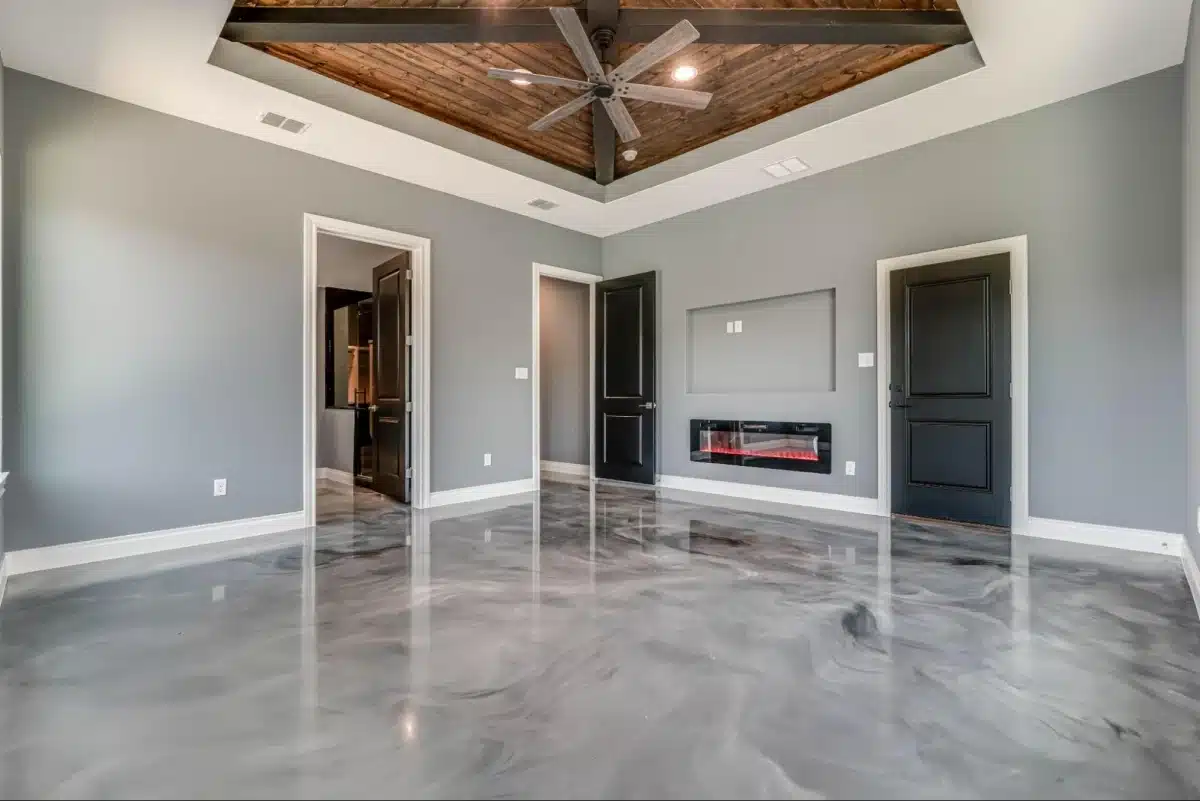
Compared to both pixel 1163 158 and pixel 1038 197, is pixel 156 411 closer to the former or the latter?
pixel 1038 197

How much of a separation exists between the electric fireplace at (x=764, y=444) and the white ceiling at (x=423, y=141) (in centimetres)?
216

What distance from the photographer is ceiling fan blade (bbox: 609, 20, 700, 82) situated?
2.88 metres

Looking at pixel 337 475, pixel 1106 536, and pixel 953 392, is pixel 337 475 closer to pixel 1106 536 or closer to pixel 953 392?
pixel 953 392

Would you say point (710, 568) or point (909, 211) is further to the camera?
point (909, 211)

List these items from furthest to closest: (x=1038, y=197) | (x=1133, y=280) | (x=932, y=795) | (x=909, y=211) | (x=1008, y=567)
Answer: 1. (x=909, y=211)
2. (x=1038, y=197)
3. (x=1133, y=280)
4. (x=1008, y=567)
5. (x=932, y=795)

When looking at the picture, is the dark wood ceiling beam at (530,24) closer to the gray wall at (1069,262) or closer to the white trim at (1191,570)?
the gray wall at (1069,262)

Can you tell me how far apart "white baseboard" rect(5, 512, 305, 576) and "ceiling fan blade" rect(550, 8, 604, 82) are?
3538mm

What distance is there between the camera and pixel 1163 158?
3434 millimetres

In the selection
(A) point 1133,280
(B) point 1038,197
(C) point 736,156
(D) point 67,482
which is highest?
(C) point 736,156

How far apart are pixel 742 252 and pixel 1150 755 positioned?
4569 millimetres

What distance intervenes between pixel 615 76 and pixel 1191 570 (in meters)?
3.87

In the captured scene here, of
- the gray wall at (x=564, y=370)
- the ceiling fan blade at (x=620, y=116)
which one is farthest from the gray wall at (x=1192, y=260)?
the gray wall at (x=564, y=370)

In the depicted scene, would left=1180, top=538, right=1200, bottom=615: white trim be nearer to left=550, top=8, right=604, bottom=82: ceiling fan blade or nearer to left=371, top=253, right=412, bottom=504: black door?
left=550, top=8, right=604, bottom=82: ceiling fan blade

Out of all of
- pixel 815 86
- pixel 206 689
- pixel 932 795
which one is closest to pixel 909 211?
pixel 815 86
